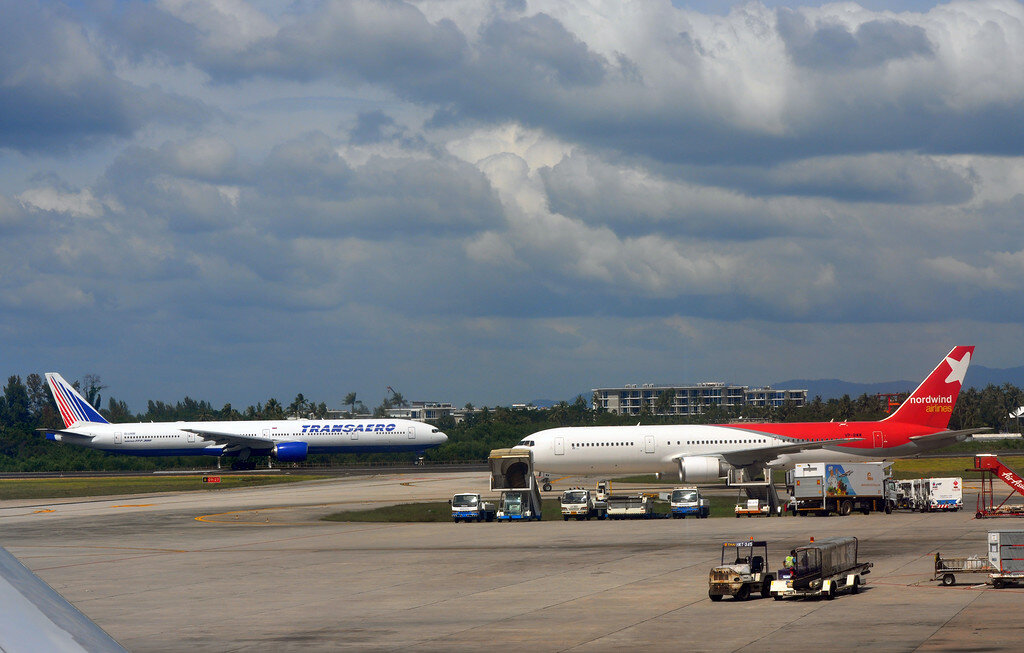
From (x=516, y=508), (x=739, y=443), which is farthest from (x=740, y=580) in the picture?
(x=739, y=443)

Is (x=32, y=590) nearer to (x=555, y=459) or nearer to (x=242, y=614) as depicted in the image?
(x=242, y=614)

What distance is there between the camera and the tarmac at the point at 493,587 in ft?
69.2

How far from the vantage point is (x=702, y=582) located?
2897 centimetres

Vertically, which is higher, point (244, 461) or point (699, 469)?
point (699, 469)

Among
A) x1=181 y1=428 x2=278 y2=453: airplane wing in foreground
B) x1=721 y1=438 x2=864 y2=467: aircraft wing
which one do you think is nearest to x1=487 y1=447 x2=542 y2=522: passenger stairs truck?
x1=721 y1=438 x2=864 y2=467: aircraft wing

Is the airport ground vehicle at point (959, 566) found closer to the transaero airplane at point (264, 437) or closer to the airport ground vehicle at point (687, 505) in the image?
the airport ground vehicle at point (687, 505)

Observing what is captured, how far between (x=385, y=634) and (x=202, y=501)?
52502mm

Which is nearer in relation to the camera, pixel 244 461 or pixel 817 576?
pixel 817 576

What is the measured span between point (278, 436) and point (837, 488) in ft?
231

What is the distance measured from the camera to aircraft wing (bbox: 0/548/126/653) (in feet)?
12.4

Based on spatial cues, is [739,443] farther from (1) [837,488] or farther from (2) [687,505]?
(2) [687,505]

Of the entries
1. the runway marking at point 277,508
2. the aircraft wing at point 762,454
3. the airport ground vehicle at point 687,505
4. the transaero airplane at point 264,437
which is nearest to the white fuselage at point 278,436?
the transaero airplane at point 264,437

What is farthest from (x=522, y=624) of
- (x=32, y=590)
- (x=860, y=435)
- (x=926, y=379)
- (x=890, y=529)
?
(x=926, y=379)

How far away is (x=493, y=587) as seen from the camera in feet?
95.5
